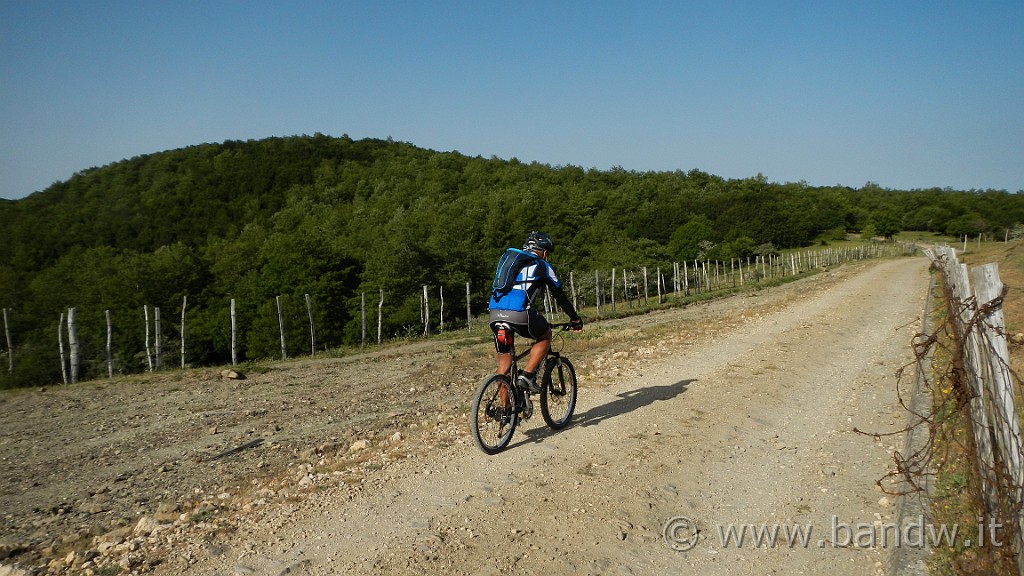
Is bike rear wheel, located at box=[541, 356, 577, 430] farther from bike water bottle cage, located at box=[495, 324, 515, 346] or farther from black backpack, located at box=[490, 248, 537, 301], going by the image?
black backpack, located at box=[490, 248, 537, 301]

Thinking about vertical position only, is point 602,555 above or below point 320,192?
below

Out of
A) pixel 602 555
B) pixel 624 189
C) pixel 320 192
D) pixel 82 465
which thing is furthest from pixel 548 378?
pixel 624 189

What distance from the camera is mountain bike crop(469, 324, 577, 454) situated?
5527 mm

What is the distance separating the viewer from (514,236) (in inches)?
2576

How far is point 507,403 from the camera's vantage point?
572cm

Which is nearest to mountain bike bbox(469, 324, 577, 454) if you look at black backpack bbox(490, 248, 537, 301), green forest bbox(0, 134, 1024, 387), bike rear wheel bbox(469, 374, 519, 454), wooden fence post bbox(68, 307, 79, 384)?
bike rear wheel bbox(469, 374, 519, 454)

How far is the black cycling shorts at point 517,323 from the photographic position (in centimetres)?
561

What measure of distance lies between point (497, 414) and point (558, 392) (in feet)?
3.06

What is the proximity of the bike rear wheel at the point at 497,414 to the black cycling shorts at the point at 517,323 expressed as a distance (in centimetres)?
29

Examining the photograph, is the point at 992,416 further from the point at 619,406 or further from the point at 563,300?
the point at 619,406

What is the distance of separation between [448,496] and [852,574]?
2.66 m

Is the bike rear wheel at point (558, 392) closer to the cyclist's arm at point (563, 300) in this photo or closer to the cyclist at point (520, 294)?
the cyclist at point (520, 294)

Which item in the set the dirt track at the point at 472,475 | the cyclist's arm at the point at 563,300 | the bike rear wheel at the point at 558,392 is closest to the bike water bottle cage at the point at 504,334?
the cyclist's arm at the point at 563,300

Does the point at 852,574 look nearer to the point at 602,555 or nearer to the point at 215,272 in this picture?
the point at 602,555
